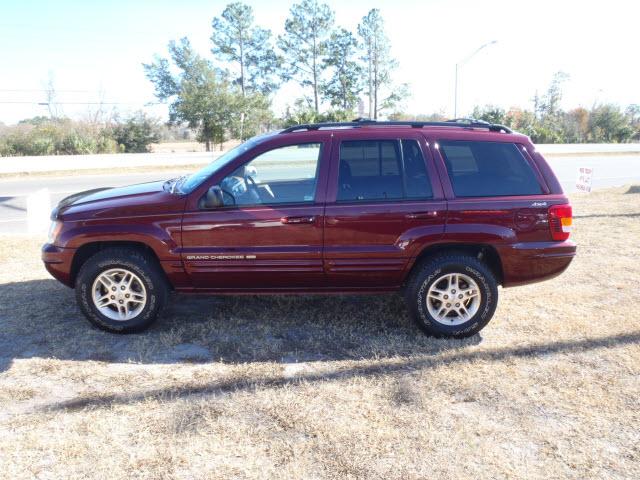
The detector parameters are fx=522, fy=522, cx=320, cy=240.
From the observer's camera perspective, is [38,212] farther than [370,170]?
Yes

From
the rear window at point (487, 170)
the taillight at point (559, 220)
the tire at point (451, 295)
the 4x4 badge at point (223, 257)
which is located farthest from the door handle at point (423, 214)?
the 4x4 badge at point (223, 257)

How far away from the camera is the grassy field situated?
2787 mm

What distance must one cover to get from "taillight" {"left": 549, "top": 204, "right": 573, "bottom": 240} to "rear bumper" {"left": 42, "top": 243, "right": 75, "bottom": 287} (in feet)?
13.1

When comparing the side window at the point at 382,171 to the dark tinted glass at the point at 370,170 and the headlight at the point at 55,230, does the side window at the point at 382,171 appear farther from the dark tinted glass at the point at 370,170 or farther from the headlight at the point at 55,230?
the headlight at the point at 55,230

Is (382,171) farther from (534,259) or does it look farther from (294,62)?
(294,62)

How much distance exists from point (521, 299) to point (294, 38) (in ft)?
159

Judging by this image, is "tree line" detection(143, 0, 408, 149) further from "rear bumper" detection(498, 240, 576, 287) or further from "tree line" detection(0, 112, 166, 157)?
"rear bumper" detection(498, 240, 576, 287)

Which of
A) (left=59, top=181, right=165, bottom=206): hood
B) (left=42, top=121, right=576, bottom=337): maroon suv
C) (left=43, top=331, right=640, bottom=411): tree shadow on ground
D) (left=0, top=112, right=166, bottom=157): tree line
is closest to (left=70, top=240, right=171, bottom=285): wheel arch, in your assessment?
(left=42, top=121, right=576, bottom=337): maroon suv

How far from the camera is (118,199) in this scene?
14.8 ft

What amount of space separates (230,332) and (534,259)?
2.63m

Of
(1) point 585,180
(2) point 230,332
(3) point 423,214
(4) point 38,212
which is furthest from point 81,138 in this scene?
(3) point 423,214

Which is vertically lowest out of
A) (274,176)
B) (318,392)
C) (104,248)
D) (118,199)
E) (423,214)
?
(318,392)

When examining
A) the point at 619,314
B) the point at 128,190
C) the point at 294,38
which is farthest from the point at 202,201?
the point at 294,38

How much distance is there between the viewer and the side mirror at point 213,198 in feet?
13.6
